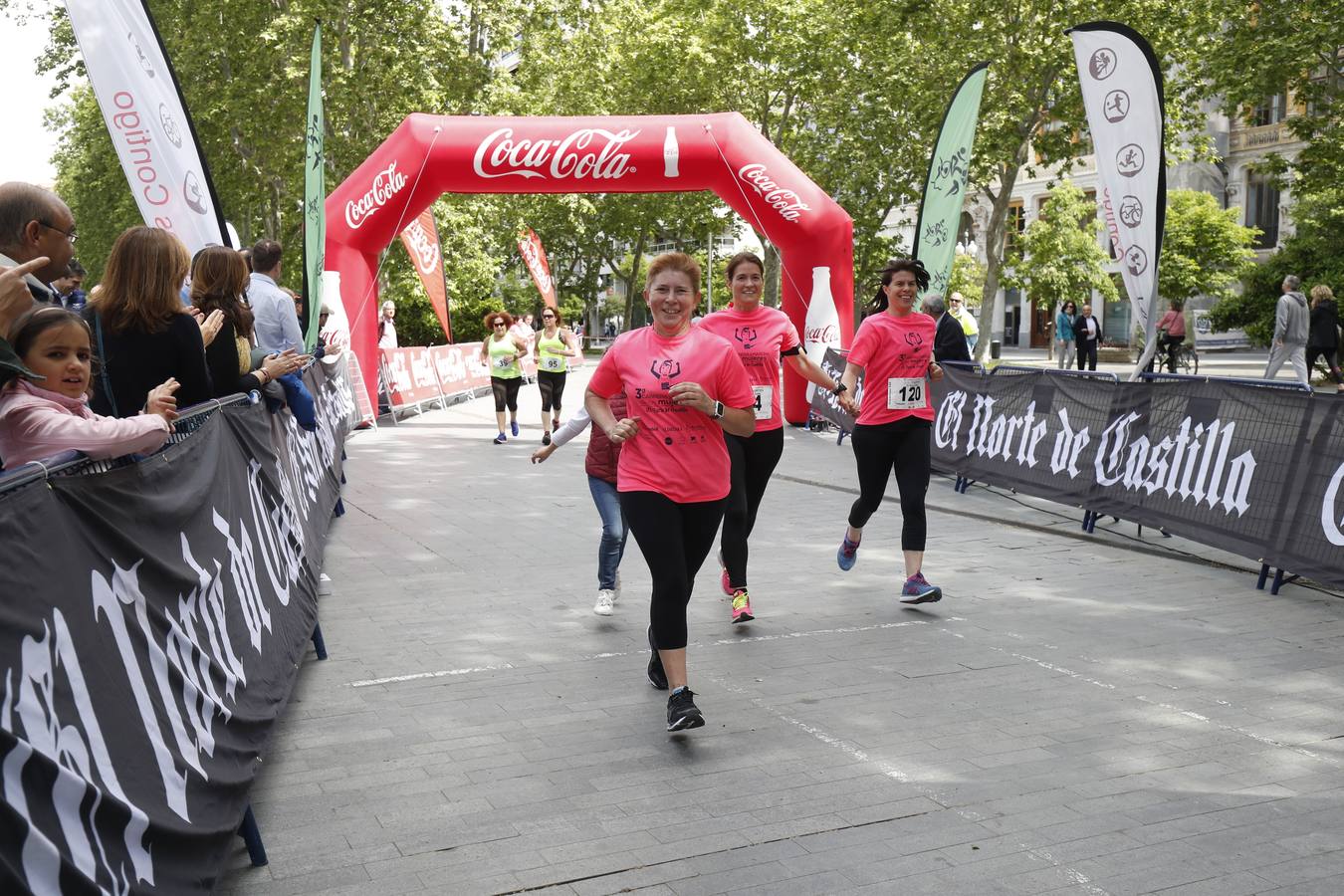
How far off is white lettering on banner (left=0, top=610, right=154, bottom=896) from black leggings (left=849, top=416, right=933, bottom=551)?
5.10 metres

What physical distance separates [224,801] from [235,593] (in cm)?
104

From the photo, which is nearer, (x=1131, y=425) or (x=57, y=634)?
(x=57, y=634)

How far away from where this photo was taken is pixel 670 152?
1745 cm

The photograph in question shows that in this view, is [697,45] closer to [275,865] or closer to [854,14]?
[854,14]

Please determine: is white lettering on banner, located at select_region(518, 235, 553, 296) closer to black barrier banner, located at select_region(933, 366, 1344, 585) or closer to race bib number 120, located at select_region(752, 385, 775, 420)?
black barrier banner, located at select_region(933, 366, 1344, 585)

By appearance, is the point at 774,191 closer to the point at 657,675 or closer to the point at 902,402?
the point at 902,402

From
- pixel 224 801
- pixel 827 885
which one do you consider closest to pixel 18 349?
pixel 224 801

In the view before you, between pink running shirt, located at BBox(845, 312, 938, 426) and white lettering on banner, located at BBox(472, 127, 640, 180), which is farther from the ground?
white lettering on banner, located at BBox(472, 127, 640, 180)

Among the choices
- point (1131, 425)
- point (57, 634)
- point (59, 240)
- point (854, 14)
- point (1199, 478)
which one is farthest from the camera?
point (854, 14)

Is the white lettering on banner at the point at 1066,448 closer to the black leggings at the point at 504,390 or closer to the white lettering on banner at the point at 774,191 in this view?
the white lettering on banner at the point at 774,191

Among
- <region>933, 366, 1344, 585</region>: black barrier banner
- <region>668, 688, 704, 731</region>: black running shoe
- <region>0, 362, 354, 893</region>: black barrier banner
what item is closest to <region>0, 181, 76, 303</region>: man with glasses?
<region>0, 362, 354, 893</region>: black barrier banner

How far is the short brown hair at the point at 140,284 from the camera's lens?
16.5 ft

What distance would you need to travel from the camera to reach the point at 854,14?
2967cm

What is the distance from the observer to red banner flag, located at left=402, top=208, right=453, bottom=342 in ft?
80.0
